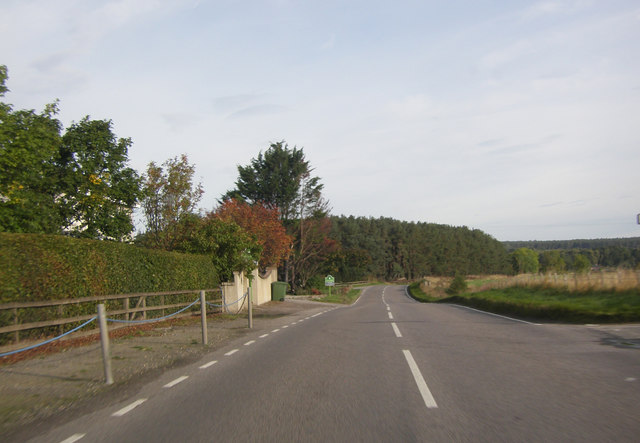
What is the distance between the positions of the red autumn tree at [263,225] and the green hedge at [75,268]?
1839 cm

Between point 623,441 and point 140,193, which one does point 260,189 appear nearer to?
point 140,193

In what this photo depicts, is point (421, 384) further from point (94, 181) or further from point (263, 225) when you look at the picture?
point (263, 225)

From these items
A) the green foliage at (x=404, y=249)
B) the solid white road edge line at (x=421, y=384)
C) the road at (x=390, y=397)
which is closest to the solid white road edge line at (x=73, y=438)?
the road at (x=390, y=397)

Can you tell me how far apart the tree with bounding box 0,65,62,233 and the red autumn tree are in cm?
1654

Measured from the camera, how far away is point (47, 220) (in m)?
19.9

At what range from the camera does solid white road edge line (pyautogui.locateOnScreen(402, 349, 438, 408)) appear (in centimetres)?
561

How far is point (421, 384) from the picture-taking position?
21.5 ft

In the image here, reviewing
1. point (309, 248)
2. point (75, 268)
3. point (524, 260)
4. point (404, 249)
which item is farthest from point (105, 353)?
point (524, 260)

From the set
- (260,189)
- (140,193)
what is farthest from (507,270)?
(140,193)

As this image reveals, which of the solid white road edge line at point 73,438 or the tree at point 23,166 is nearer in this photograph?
the solid white road edge line at point 73,438

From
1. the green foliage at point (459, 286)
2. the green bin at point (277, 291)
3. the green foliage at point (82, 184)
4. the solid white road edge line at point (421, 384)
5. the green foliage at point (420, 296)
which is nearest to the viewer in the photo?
the solid white road edge line at point (421, 384)

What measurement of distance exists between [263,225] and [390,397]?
32594 mm

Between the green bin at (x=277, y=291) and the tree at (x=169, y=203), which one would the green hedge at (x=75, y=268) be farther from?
the green bin at (x=277, y=291)

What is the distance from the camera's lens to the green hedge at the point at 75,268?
9.81m
